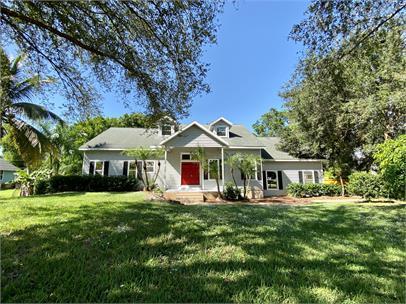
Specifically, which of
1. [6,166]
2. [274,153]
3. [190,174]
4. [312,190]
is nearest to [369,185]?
[312,190]

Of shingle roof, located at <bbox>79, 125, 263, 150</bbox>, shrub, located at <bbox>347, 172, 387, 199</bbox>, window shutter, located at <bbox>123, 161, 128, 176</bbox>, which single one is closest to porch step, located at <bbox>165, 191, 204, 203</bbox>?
window shutter, located at <bbox>123, 161, 128, 176</bbox>

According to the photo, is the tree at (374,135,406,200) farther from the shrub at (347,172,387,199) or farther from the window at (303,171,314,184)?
the window at (303,171,314,184)

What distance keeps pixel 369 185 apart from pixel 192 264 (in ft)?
53.7

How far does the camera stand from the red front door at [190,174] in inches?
754

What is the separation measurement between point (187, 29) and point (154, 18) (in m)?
0.91

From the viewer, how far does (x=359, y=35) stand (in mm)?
6914

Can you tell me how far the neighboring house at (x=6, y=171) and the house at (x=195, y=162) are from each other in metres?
27.3

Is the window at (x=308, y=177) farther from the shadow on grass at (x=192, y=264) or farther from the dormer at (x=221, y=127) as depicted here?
the shadow on grass at (x=192, y=264)

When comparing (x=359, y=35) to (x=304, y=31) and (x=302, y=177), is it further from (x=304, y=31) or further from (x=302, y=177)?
(x=302, y=177)

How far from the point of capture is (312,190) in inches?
775

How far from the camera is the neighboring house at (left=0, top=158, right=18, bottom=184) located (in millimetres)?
37219

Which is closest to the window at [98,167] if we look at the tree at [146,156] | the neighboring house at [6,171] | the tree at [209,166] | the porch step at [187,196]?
the tree at [146,156]

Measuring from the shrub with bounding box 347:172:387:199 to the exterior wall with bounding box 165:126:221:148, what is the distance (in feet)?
32.6

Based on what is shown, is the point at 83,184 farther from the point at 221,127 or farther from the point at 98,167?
the point at 221,127
